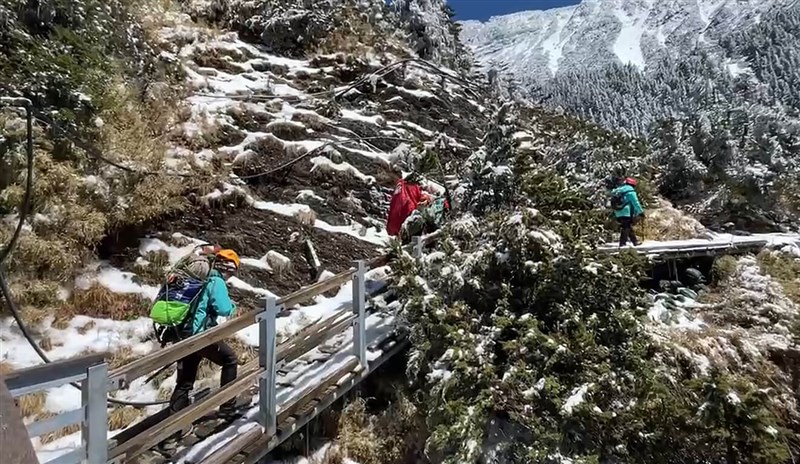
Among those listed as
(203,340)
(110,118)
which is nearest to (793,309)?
(203,340)

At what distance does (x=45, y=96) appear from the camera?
22.1ft

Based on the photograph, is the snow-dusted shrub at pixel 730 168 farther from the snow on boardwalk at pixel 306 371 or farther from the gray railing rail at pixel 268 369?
the gray railing rail at pixel 268 369

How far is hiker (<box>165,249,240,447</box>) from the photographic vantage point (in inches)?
160

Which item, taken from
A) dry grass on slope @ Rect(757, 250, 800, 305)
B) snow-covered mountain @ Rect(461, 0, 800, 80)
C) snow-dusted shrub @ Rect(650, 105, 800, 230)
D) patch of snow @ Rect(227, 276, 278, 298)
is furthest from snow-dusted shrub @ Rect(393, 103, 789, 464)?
snow-covered mountain @ Rect(461, 0, 800, 80)

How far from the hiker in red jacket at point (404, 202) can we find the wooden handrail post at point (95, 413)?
4.83 m

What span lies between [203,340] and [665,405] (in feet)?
11.6

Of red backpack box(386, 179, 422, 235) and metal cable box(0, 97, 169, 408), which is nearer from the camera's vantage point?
metal cable box(0, 97, 169, 408)

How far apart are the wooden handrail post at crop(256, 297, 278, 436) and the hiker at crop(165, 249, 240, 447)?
1.57 ft

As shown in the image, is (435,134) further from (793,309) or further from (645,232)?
(793,309)

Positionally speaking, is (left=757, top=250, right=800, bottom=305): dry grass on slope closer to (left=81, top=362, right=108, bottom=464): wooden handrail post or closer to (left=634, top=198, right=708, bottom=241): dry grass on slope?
(left=634, top=198, right=708, bottom=241): dry grass on slope

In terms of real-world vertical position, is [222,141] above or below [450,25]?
below

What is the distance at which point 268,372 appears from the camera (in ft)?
12.5

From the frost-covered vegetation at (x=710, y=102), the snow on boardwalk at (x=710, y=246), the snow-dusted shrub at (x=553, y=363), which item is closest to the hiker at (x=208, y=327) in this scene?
the snow-dusted shrub at (x=553, y=363)

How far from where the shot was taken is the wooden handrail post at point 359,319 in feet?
16.4
